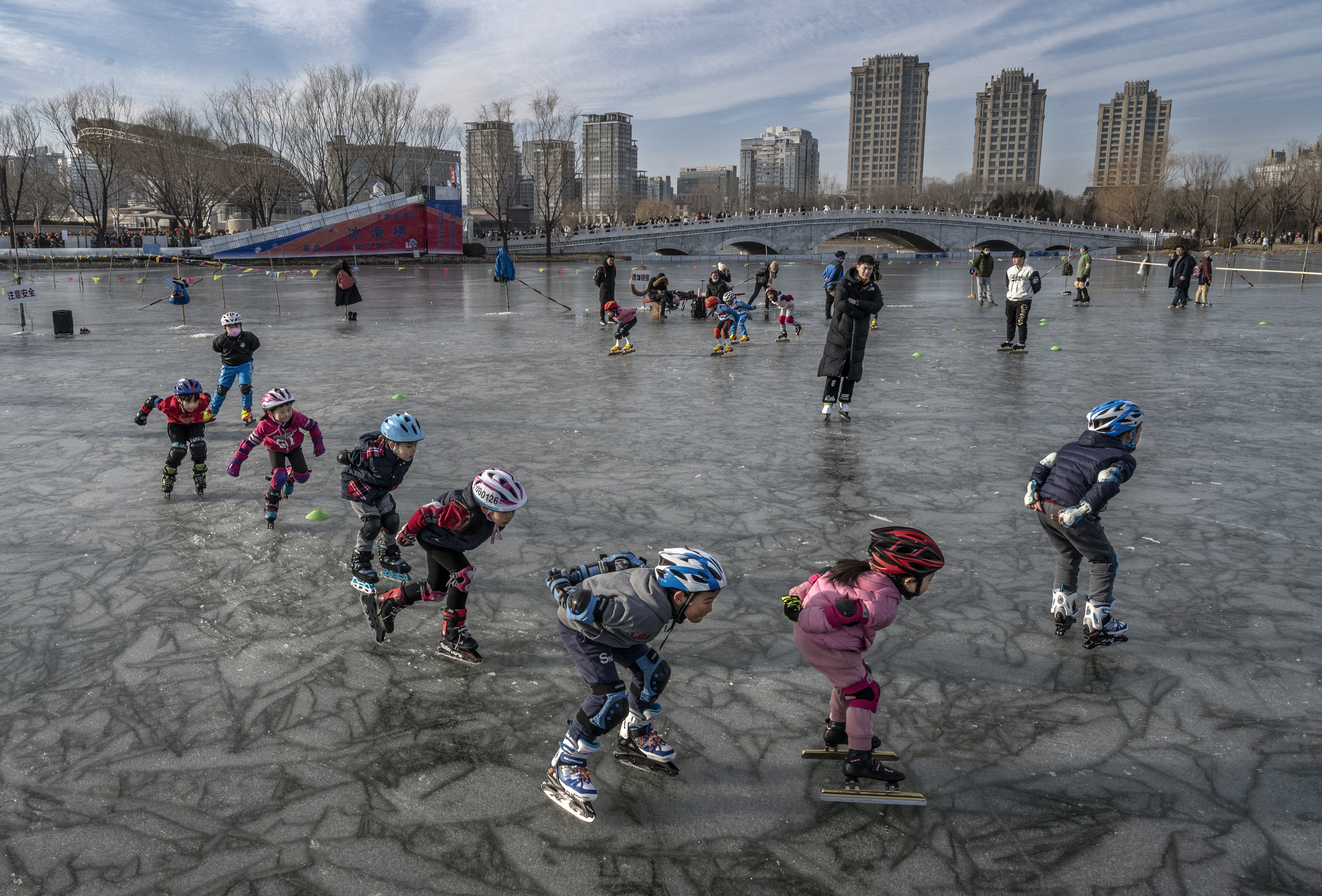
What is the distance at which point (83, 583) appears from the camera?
218 inches

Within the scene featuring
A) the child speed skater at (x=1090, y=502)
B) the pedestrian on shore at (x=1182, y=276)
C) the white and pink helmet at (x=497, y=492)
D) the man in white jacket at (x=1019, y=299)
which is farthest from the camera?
the pedestrian on shore at (x=1182, y=276)

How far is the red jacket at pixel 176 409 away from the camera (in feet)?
22.9

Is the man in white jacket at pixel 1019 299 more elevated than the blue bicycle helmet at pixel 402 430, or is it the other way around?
the man in white jacket at pixel 1019 299

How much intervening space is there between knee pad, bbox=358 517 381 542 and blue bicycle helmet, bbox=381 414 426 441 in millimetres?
572

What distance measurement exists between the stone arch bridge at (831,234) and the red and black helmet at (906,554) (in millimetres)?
68040

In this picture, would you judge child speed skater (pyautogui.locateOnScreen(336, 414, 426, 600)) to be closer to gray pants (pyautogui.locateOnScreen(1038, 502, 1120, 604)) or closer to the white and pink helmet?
the white and pink helmet

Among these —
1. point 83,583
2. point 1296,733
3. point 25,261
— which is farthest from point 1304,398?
point 25,261

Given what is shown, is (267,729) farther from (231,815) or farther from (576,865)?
(576,865)

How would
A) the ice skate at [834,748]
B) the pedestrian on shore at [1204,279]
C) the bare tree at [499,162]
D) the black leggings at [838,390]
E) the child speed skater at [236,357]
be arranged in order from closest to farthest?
the ice skate at [834,748] < the child speed skater at [236,357] < the black leggings at [838,390] < the pedestrian on shore at [1204,279] < the bare tree at [499,162]

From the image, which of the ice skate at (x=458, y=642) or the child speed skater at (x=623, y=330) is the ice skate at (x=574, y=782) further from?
the child speed skater at (x=623, y=330)

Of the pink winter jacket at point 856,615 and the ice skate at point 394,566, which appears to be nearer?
the pink winter jacket at point 856,615

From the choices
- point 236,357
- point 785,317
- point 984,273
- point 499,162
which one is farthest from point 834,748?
point 499,162

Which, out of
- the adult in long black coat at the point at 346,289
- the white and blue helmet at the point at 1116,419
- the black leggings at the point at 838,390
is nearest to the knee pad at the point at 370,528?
the white and blue helmet at the point at 1116,419

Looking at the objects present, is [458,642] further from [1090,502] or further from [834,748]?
[1090,502]
